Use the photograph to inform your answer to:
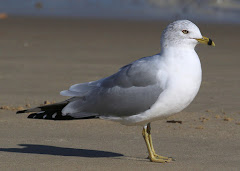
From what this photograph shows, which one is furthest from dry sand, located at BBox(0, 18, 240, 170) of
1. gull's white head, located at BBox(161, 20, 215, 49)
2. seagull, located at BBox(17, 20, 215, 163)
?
gull's white head, located at BBox(161, 20, 215, 49)

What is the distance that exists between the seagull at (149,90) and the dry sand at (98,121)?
0.36 metres

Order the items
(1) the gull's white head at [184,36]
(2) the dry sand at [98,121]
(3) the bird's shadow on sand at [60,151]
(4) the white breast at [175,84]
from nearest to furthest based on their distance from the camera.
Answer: (4) the white breast at [175,84] < (1) the gull's white head at [184,36] < (2) the dry sand at [98,121] < (3) the bird's shadow on sand at [60,151]

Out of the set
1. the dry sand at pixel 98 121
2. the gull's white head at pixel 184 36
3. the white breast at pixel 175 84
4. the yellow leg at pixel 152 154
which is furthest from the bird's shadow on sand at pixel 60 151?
the gull's white head at pixel 184 36

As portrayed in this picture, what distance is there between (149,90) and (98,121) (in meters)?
1.75

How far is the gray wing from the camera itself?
4859 millimetres

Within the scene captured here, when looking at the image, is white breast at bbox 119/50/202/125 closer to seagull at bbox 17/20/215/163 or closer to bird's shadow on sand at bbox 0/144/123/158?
seagull at bbox 17/20/215/163

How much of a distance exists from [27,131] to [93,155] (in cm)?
111

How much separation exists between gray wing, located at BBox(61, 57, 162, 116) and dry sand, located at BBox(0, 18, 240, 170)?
435 mm

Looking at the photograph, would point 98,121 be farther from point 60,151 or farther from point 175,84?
point 175,84

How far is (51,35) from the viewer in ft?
49.9

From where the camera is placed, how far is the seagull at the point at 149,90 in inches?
188

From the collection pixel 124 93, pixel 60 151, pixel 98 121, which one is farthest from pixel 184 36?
pixel 98 121

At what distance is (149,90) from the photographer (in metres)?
4.86

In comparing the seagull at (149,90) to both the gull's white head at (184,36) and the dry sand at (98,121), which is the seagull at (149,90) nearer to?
the gull's white head at (184,36)
